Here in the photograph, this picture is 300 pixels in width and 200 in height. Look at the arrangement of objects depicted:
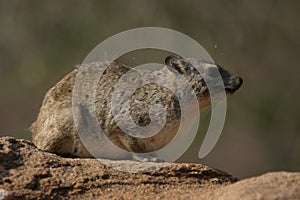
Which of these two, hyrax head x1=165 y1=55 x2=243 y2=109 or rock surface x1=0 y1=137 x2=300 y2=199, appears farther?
hyrax head x1=165 y1=55 x2=243 y2=109

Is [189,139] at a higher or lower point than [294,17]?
lower

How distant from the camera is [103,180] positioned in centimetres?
662

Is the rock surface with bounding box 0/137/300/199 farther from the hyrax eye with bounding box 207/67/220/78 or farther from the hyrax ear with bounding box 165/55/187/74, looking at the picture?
the hyrax ear with bounding box 165/55/187/74

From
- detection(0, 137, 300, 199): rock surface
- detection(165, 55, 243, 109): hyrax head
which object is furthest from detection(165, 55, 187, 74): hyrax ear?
detection(0, 137, 300, 199): rock surface

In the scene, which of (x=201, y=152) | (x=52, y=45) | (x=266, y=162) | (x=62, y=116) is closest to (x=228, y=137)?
(x=266, y=162)

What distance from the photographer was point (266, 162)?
1500 cm

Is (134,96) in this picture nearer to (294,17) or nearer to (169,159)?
(169,159)

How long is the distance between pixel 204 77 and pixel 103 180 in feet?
7.44

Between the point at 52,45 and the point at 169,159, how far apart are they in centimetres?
811

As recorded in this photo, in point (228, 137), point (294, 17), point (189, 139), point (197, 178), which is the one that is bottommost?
point (197, 178)

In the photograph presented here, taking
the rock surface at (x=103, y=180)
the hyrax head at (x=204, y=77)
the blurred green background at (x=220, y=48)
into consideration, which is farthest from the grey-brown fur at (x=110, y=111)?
the blurred green background at (x=220, y=48)

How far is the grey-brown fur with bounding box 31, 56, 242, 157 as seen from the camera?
802 cm

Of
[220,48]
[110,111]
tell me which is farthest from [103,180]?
Result: [220,48]

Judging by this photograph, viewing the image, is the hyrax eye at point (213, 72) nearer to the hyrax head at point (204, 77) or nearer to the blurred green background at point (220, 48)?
the hyrax head at point (204, 77)
